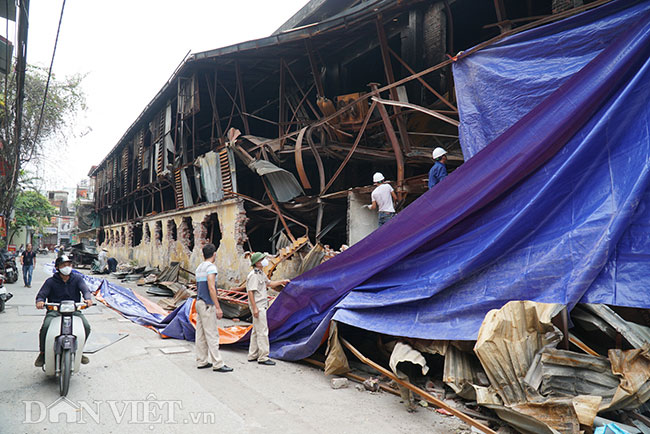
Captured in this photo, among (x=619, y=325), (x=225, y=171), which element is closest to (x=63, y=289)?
(x=619, y=325)

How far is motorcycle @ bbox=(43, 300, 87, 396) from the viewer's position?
4.08 meters

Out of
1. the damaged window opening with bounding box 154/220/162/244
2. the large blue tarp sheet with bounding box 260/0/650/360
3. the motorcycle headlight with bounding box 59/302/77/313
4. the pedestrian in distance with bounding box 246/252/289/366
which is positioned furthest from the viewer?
the damaged window opening with bounding box 154/220/162/244

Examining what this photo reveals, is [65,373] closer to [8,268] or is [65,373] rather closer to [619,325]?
[619,325]

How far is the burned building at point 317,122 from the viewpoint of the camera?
8.41 metres

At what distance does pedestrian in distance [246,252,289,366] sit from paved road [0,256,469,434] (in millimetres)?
199

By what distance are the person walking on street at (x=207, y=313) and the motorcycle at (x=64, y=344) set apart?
4.40 ft

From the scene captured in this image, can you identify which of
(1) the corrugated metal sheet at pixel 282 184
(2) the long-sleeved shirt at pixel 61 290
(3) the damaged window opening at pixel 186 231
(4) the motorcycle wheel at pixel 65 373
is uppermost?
(1) the corrugated metal sheet at pixel 282 184

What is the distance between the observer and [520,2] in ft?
27.9

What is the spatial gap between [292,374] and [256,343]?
90cm

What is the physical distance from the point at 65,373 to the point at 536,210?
467 centimetres

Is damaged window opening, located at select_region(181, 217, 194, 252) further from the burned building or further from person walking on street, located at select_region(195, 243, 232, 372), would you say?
person walking on street, located at select_region(195, 243, 232, 372)

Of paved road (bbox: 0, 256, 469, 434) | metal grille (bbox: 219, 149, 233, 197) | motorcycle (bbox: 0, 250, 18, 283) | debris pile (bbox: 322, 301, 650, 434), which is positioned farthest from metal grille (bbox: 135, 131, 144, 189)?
debris pile (bbox: 322, 301, 650, 434)

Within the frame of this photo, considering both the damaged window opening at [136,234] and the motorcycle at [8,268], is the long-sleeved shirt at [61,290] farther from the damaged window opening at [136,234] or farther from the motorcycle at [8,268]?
the damaged window opening at [136,234]

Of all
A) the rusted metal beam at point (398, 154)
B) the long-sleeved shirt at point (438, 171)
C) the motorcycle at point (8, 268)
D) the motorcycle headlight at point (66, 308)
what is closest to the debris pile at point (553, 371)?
the long-sleeved shirt at point (438, 171)
